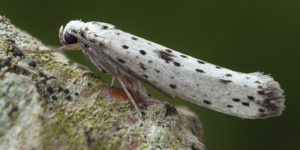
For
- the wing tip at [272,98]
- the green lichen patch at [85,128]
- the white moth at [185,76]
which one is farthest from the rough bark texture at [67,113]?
the wing tip at [272,98]

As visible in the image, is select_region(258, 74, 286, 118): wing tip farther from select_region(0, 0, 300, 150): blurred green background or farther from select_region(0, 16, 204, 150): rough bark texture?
select_region(0, 0, 300, 150): blurred green background

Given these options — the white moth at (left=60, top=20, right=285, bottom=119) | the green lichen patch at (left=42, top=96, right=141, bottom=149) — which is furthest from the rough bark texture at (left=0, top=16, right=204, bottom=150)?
the white moth at (left=60, top=20, right=285, bottom=119)

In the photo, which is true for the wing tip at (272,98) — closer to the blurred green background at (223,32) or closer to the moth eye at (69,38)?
the moth eye at (69,38)

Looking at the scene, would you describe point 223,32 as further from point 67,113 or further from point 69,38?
point 67,113

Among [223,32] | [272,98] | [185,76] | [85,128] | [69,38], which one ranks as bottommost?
[85,128]

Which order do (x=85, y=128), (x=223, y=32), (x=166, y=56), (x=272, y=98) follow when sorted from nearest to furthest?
1. (x=85, y=128)
2. (x=272, y=98)
3. (x=166, y=56)
4. (x=223, y=32)

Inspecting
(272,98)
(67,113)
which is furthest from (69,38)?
(272,98)

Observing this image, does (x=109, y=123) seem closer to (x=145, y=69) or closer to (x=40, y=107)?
(x=40, y=107)

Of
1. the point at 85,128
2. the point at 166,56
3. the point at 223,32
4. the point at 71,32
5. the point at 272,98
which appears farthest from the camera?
the point at 223,32
